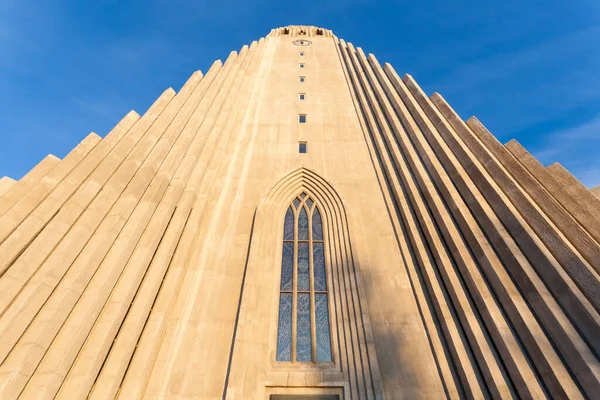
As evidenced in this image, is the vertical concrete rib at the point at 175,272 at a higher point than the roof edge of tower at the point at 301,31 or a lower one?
lower

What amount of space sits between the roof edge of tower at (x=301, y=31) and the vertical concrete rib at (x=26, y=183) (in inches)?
1148

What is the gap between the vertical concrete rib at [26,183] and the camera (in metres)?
6.62

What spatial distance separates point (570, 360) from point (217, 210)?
10492mm

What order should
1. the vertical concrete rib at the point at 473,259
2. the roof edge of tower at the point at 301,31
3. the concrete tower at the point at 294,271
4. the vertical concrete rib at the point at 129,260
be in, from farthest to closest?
the roof edge of tower at the point at 301,31 → the vertical concrete rib at the point at 473,259 → the concrete tower at the point at 294,271 → the vertical concrete rib at the point at 129,260

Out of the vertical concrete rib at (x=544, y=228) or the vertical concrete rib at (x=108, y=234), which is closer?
the vertical concrete rib at (x=108, y=234)

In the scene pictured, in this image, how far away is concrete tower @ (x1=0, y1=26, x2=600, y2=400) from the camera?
6270 mm

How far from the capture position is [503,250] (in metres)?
8.12

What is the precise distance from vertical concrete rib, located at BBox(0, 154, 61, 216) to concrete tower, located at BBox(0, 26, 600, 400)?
32mm

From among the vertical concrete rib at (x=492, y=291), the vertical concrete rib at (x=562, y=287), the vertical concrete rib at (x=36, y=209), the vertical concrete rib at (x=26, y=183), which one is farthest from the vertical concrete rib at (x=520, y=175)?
the vertical concrete rib at (x=26, y=183)

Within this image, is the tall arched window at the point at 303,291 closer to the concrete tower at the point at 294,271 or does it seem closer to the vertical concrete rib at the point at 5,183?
the concrete tower at the point at 294,271

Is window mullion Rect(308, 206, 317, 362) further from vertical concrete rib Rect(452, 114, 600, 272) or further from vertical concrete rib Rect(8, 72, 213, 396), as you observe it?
vertical concrete rib Rect(452, 114, 600, 272)

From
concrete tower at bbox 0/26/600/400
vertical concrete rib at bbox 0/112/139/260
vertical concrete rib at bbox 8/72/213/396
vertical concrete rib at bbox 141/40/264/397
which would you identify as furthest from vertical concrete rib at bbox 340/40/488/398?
vertical concrete rib at bbox 0/112/139/260

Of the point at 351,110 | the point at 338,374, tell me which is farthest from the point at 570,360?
the point at 351,110

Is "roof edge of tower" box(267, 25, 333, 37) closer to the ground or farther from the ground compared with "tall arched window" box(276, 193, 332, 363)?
farther from the ground
